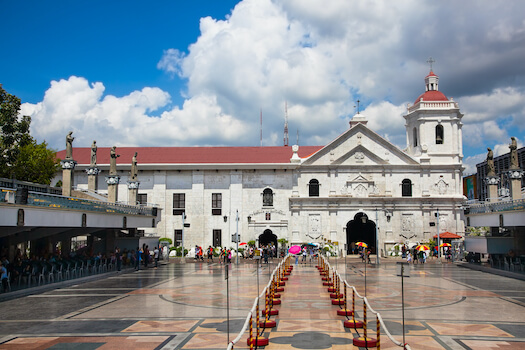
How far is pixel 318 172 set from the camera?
54.8 m

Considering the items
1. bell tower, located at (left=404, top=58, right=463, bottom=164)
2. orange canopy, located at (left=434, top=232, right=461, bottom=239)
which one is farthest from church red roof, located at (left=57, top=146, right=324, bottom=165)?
orange canopy, located at (left=434, top=232, right=461, bottom=239)

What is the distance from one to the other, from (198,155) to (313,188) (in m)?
14.7

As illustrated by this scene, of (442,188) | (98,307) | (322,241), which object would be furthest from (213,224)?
(98,307)

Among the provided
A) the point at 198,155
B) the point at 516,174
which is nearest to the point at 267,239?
the point at 198,155

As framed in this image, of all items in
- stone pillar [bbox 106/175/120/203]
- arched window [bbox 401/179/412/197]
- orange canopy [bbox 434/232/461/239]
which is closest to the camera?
stone pillar [bbox 106/175/120/203]

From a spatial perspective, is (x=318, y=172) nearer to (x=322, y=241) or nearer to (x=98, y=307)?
(x=322, y=241)

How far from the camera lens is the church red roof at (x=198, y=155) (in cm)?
5675

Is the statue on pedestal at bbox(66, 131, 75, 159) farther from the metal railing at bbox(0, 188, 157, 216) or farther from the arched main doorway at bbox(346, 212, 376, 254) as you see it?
the arched main doorway at bbox(346, 212, 376, 254)

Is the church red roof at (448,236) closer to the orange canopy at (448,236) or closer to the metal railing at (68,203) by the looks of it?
the orange canopy at (448,236)

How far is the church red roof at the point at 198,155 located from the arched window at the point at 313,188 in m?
3.88

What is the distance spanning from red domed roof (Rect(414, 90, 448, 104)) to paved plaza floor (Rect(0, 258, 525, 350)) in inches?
1354

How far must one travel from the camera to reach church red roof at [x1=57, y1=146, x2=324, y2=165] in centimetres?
5675

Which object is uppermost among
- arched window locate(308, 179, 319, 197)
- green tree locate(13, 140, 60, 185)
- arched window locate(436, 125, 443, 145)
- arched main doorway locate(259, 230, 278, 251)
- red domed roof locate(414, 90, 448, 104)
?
red domed roof locate(414, 90, 448, 104)

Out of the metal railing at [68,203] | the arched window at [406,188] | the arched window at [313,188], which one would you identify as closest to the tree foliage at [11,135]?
the metal railing at [68,203]
